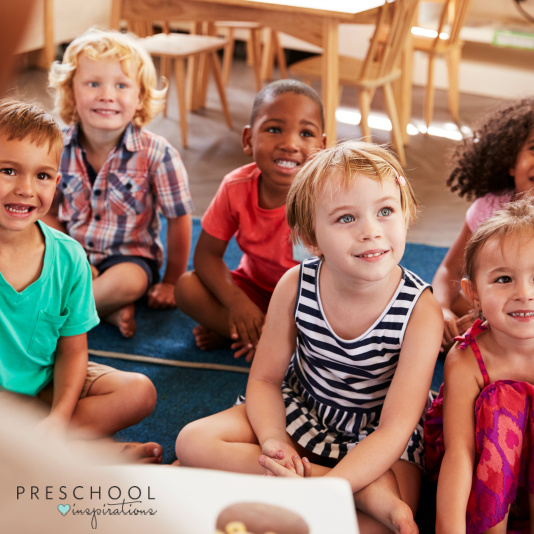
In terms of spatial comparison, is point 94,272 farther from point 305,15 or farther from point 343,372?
point 305,15

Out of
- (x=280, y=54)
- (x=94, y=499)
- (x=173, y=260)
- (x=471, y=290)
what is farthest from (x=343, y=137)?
(x=94, y=499)

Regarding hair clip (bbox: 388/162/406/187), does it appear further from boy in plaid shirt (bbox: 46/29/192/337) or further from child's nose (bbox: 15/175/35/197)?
boy in plaid shirt (bbox: 46/29/192/337)

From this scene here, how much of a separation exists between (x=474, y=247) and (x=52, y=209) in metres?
1.16

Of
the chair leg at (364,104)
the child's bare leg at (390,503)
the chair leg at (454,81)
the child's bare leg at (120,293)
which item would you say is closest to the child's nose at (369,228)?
the child's bare leg at (390,503)

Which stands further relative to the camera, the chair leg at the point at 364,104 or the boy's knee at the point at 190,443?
the chair leg at the point at 364,104

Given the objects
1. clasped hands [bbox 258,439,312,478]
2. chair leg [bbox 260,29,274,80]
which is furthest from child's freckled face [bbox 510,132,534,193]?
chair leg [bbox 260,29,274,80]

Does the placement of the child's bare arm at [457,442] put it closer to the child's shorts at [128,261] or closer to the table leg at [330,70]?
the child's shorts at [128,261]

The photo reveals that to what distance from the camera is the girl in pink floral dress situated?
3.25 ft

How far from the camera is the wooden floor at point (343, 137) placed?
2578 millimetres

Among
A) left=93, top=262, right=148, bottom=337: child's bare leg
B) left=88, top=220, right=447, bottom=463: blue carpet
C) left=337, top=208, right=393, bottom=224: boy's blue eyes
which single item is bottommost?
left=88, top=220, right=447, bottom=463: blue carpet

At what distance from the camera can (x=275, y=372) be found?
1186 mm

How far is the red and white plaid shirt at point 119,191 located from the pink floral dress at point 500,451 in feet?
3.34

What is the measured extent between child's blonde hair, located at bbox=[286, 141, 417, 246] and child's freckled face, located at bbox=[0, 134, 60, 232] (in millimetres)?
411

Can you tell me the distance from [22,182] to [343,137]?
235 centimetres
